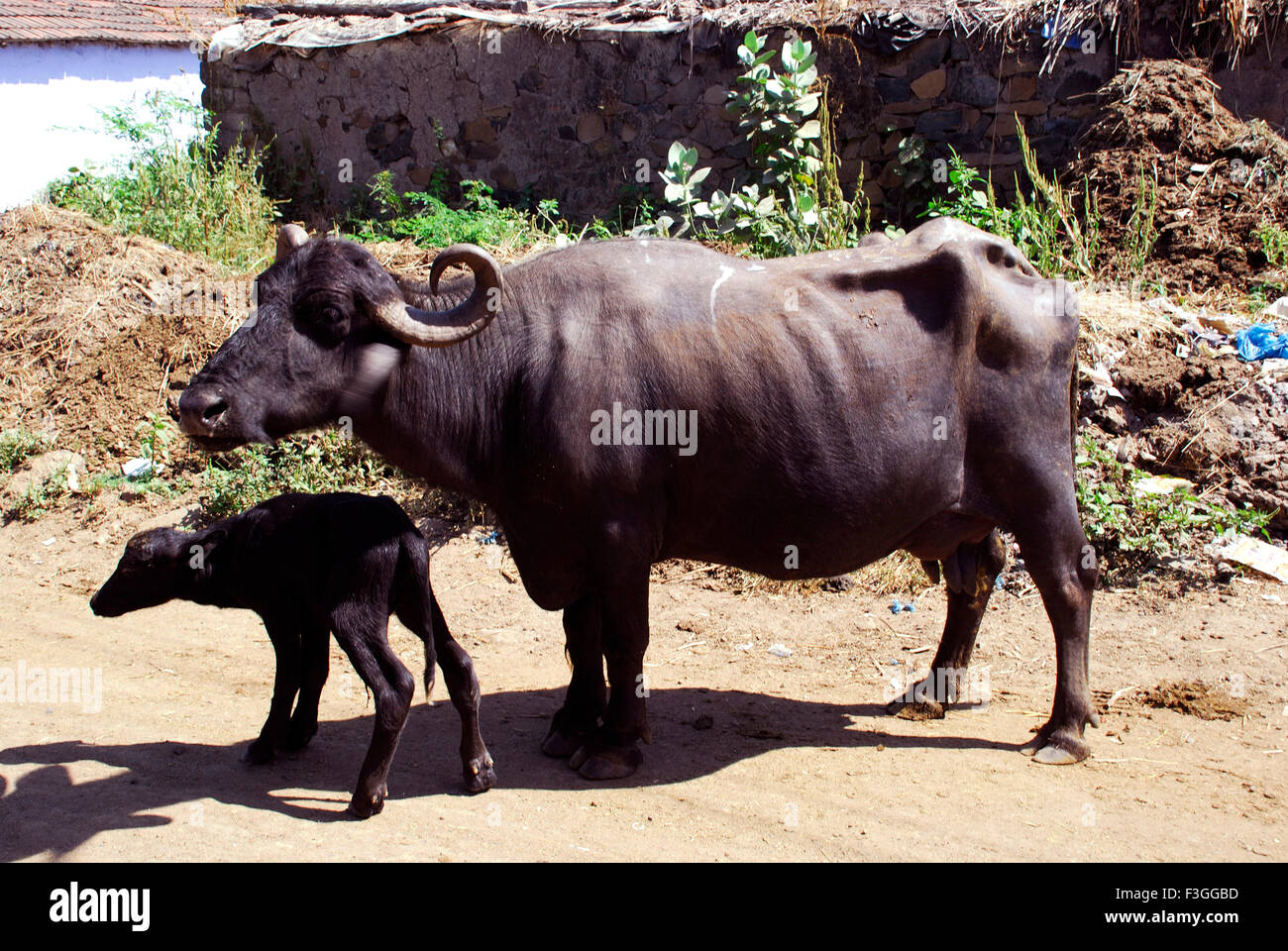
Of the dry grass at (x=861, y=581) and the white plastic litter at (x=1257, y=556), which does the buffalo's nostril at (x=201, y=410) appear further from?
the white plastic litter at (x=1257, y=556)

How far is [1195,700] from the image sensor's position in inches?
224

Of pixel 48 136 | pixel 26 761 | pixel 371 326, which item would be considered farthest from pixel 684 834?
pixel 48 136

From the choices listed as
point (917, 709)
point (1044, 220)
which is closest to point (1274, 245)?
point (1044, 220)

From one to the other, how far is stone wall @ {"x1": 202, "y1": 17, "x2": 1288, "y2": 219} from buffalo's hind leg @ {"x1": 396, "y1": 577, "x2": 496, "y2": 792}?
7114mm

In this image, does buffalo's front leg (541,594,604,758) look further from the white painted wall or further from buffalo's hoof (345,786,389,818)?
the white painted wall

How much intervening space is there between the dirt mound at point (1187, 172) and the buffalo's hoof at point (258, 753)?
23.9ft

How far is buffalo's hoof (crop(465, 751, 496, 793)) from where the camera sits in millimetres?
4742

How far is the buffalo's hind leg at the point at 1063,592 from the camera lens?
5.10 m

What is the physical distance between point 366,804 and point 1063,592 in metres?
3.12

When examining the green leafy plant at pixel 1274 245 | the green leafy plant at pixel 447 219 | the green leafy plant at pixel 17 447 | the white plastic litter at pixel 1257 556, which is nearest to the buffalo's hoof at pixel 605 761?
the white plastic litter at pixel 1257 556

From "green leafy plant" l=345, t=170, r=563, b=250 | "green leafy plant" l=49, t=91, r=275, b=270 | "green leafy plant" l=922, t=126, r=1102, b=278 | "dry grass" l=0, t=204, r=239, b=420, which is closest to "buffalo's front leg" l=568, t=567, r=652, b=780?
"green leafy plant" l=922, t=126, r=1102, b=278

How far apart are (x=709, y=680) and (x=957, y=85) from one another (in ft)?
21.3

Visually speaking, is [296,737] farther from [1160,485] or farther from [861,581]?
[1160,485]

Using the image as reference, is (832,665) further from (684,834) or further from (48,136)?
(48,136)
